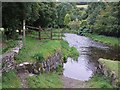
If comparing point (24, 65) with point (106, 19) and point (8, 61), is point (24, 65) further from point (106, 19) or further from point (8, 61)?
point (106, 19)

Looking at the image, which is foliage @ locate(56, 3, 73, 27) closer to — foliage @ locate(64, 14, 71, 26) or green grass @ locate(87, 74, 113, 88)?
foliage @ locate(64, 14, 71, 26)

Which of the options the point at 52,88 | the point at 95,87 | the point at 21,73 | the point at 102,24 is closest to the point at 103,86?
the point at 95,87

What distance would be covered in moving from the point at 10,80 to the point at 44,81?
2267mm

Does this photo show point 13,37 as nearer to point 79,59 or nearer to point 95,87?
point 79,59

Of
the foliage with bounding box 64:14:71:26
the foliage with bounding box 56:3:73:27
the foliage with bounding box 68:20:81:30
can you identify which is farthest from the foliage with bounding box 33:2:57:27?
the foliage with bounding box 68:20:81:30

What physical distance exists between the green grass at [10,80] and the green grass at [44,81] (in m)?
0.66

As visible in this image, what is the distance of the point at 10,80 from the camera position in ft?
42.9

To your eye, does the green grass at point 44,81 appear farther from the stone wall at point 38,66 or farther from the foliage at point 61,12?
the foliage at point 61,12

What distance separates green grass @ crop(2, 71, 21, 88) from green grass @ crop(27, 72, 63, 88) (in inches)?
25.8

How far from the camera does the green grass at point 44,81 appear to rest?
1378 centimetres

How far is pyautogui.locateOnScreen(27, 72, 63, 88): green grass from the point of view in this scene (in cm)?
1378

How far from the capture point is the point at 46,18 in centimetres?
3091

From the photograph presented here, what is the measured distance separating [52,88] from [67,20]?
46831 mm

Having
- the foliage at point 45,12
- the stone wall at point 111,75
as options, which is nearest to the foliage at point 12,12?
the stone wall at point 111,75
